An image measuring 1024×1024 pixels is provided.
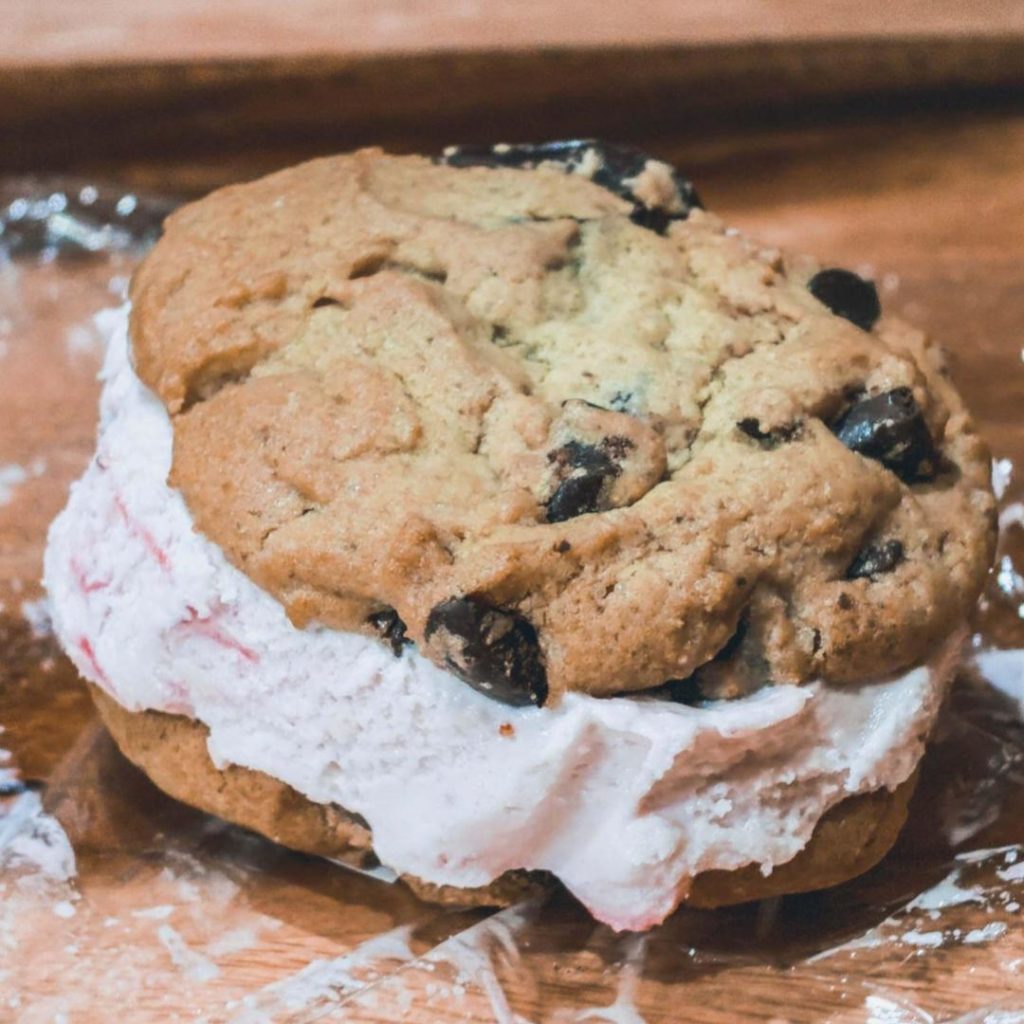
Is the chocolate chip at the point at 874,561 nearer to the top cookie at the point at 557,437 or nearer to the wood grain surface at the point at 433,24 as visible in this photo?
the top cookie at the point at 557,437

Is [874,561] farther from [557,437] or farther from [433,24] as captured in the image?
[433,24]

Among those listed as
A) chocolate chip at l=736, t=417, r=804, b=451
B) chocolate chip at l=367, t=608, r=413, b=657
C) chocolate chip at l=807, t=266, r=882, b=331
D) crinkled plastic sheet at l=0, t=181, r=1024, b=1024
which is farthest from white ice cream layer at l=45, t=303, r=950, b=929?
chocolate chip at l=807, t=266, r=882, b=331

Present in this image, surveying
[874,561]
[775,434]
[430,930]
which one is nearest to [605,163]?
[775,434]

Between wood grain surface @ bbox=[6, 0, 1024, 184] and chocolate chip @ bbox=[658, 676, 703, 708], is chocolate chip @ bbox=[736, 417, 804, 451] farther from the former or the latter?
wood grain surface @ bbox=[6, 0, 1024, 184]

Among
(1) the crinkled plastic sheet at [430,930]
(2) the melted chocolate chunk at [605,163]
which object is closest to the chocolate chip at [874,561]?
(1) the crinkled plastic sheet at [430,930]

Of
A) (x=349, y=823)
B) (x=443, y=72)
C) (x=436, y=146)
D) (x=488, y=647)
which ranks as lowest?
(x=349, y=823)

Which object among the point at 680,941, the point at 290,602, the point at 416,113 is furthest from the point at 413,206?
the point at 416,113
